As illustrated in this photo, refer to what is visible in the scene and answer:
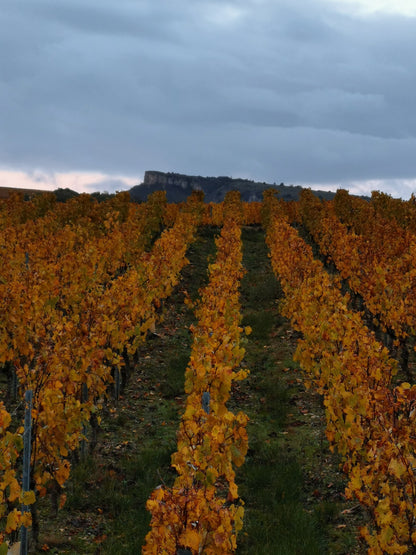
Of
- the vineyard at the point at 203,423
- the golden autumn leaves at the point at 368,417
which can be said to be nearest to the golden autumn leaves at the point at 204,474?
the vineyard at the point at 203,423

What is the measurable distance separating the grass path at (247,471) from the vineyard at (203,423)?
0.03 metres

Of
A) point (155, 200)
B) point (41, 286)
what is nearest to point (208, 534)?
point (41, 286)

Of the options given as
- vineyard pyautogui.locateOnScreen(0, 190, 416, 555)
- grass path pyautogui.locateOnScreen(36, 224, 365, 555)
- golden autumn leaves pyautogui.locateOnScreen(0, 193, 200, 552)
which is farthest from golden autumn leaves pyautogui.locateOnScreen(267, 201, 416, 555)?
golden autumn leaves pyautogui.locateOnScreen(0, 193, 200, 552)

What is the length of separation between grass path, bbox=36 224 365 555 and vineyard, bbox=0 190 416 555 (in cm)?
3

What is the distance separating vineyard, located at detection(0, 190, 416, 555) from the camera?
569cm

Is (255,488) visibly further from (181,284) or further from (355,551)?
(181,284)

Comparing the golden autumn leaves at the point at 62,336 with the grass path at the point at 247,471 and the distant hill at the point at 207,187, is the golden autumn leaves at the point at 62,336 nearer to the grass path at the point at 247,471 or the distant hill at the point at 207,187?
the grass path at the point at 247,471

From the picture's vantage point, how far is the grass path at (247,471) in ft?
26.1

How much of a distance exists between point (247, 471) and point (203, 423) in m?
4.51

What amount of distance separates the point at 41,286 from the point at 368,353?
8.06 m

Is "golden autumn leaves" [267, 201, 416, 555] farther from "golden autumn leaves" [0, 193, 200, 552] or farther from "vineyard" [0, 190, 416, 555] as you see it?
"golden autumn leaves" [0, 193, 200, 552]

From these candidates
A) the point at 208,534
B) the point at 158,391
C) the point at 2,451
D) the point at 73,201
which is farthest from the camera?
the point at 73,201

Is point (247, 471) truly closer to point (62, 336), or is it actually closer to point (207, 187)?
point (62, 336)

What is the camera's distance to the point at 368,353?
30.0ft
